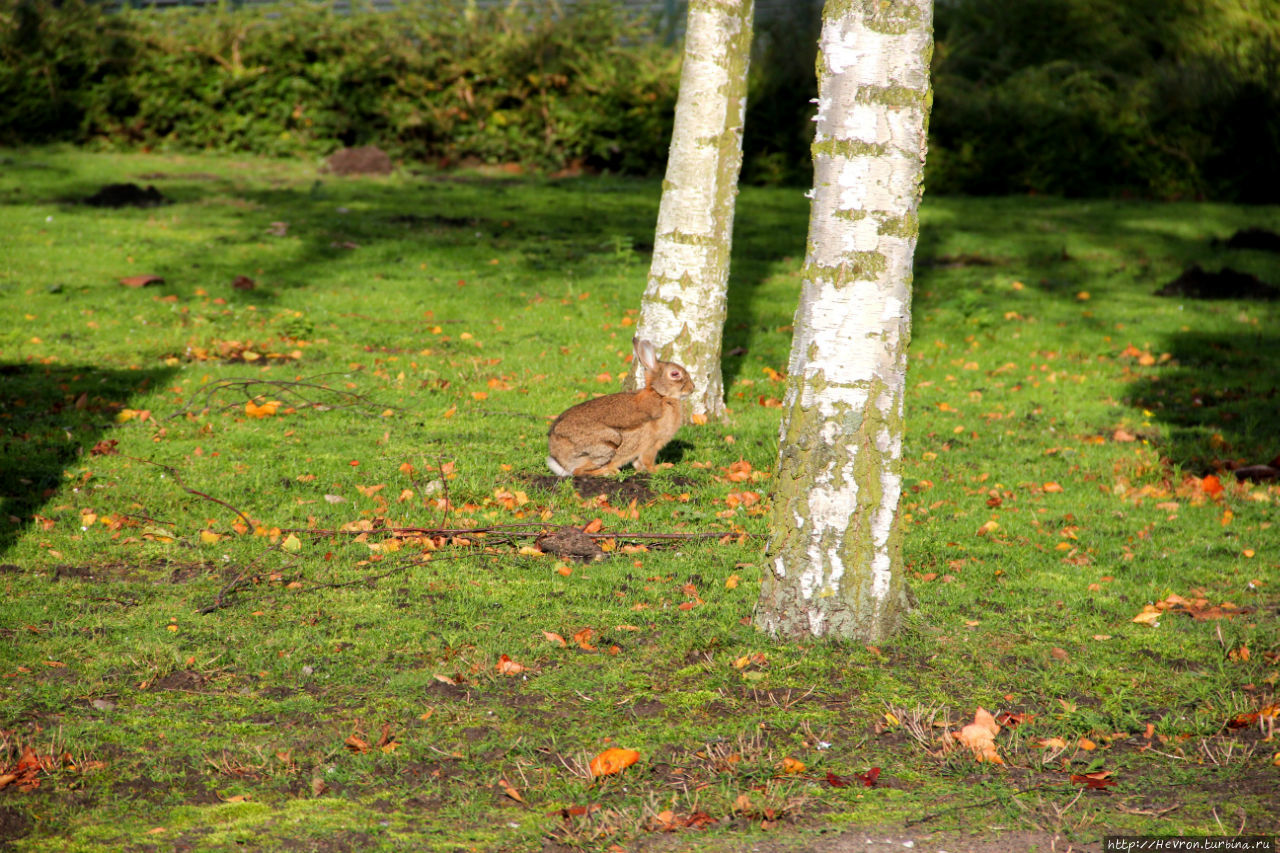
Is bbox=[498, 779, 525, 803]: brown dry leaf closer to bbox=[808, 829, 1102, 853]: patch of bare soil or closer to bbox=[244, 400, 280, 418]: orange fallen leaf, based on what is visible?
bbox=[808, 829, 1102, 853]: patch of bare soil

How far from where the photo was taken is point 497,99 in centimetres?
2402

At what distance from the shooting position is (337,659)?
19.2ft

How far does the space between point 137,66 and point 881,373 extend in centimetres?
2290

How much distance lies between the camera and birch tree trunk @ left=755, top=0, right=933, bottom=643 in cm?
555

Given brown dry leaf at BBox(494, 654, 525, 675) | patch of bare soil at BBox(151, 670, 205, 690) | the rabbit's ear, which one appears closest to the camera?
patch of bare soil at BBox(151, 670, 205, 690)

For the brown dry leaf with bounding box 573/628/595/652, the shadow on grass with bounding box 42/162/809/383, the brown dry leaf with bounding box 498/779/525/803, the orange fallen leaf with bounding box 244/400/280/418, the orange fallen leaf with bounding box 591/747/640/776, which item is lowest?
the orange fallen leaf with bounding box 244/400/280/418

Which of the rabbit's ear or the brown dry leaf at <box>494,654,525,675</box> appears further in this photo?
the rabbit's ear

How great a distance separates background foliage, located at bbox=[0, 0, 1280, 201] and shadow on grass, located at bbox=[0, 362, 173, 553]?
14.2m

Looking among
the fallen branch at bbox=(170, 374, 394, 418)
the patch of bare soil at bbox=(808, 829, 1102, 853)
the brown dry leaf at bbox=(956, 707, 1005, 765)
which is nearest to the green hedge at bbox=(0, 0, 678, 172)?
the fallen branch at bbox=(170, 374, 394, 418)

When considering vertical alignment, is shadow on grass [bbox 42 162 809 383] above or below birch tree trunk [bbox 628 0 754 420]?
below

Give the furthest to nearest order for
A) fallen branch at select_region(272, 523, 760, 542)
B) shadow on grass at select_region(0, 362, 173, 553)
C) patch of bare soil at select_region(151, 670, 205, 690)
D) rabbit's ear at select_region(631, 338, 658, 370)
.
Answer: rabbit's ear at select_region(631, 338, 658, 370) → shadow on grass at select_region(0, 362, 173, 553) → fallen branch at select_region(272, 523, 760, 542) → patch of bare soil at select_region(151, 670, 205, 690)

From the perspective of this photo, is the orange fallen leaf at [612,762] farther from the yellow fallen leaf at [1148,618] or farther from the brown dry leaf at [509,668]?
the yellow fallen leaf at [1148,618]

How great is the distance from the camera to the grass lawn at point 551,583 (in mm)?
4594

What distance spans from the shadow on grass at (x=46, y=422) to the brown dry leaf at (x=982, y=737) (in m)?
5.80
